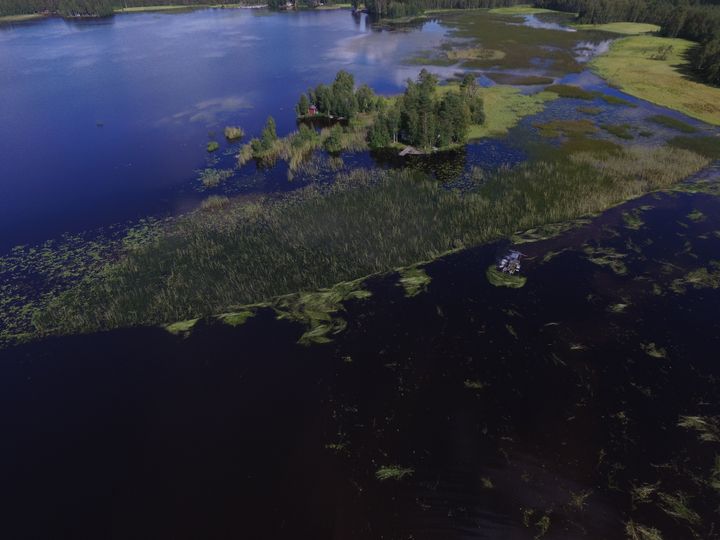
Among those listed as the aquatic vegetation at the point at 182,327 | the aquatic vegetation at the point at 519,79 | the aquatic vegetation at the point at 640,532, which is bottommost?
the aquatic vegetation at the point at 640,532

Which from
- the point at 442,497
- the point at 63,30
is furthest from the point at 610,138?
the point at 63,30

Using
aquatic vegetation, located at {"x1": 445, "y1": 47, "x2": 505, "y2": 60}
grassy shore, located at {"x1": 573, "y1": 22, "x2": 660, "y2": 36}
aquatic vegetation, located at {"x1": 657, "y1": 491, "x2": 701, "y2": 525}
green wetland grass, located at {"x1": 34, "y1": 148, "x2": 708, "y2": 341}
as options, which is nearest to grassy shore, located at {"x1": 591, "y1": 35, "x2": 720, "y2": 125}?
grassy shore, located at {"x1": 573, "y1": 22, "x2": 660, "y2": 36}

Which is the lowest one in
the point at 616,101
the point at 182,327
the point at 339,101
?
the point at 182,327

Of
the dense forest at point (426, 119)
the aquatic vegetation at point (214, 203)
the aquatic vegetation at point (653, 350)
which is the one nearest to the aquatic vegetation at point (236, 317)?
the aquatic vegetation at point (214, 203)

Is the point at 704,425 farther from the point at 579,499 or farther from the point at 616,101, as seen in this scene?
the point at 616,101

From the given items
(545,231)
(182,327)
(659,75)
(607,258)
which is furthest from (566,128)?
(182,327)

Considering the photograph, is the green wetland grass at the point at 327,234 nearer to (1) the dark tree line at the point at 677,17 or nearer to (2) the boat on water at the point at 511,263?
(2) the boat on water at the point at 511,263
